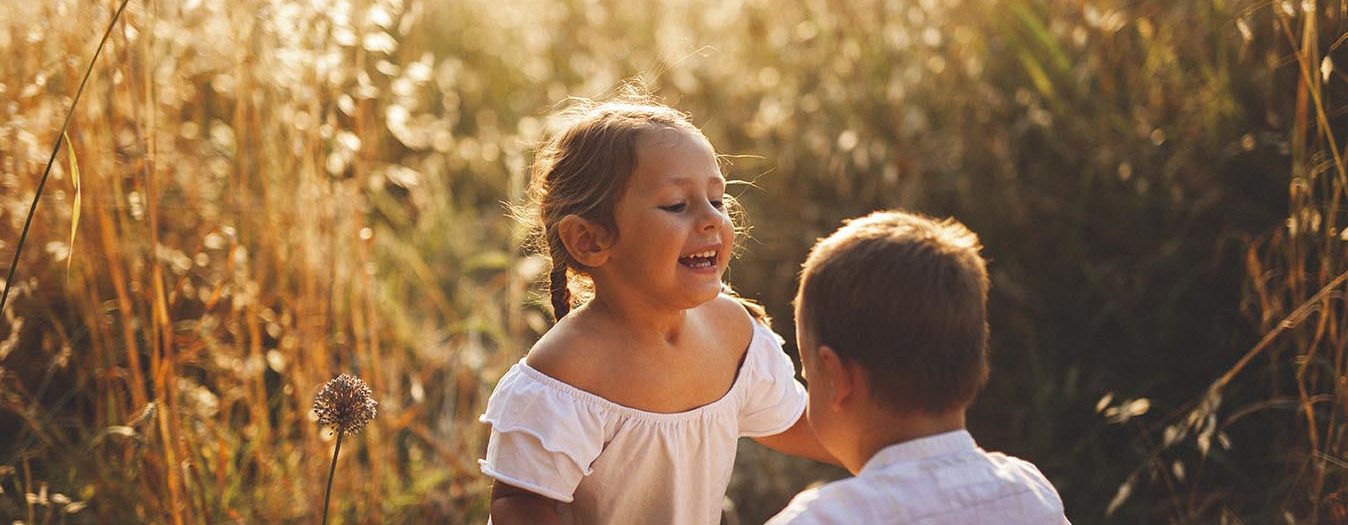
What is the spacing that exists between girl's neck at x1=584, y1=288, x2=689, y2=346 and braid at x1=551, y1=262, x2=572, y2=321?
8 cm

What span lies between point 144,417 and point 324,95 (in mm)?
851

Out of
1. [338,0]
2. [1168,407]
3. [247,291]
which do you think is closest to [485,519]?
[247,291]

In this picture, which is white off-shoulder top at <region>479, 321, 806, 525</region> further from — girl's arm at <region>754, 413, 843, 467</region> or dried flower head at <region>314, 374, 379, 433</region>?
dried flower head at <region>314, 374, 379, 433</region>

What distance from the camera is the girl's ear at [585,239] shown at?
1.88 metres

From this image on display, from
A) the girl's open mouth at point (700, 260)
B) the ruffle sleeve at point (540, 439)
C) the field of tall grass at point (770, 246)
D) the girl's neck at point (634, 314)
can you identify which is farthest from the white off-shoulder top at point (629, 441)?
the field of tall grass at point (770, 246)

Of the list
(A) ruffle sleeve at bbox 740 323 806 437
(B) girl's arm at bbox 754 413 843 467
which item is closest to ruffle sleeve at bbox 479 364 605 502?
(A) ruffle sleeve at bbox 740 323 806 437

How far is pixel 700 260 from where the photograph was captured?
1.89 meters

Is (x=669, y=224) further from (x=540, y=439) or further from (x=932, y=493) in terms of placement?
(x=932, y=493)

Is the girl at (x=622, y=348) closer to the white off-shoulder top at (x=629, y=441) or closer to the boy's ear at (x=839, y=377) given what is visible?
the white off-shoulder top at (x=629, y=441)

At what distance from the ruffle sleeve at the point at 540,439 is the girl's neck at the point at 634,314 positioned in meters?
0.16

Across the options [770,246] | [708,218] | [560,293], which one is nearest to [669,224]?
[708,218]

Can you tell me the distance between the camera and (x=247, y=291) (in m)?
2.59

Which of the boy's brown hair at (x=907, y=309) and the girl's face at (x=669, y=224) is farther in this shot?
the girl's face at (x=669, y=224)

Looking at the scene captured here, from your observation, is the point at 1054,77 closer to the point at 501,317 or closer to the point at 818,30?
the point at 818,30
